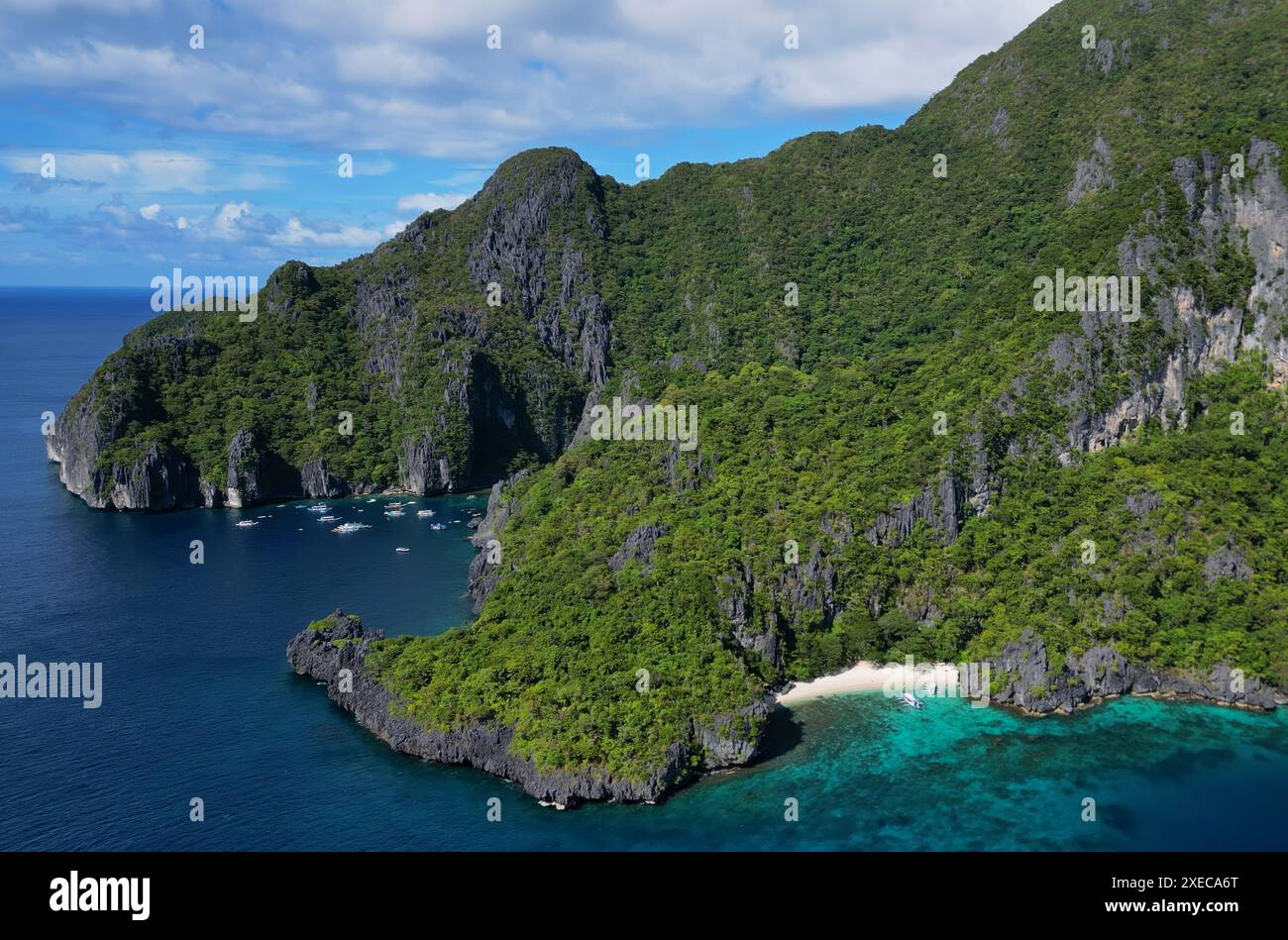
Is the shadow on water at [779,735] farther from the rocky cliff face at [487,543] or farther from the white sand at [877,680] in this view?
the rocky cliff face at [487,543]

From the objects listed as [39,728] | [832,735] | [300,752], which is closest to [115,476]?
[39,728]

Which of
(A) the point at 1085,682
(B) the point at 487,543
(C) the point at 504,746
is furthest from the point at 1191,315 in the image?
(C) the point at 504,746

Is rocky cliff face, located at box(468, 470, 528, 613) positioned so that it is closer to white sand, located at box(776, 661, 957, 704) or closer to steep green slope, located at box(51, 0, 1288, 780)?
steep green slope, located at box(51, 0, 1288, 780)

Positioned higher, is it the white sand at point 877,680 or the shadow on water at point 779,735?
the white sand at point 877,680

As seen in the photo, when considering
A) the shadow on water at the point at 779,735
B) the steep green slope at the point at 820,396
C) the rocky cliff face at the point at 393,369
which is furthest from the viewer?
the rocky cliff face at the point at 393,369

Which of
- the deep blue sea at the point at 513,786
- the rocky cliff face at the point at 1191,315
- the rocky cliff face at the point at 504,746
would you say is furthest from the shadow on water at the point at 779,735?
the rocky cliff face at the point at 1191,315

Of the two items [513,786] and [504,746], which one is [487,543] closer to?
[504,746]
